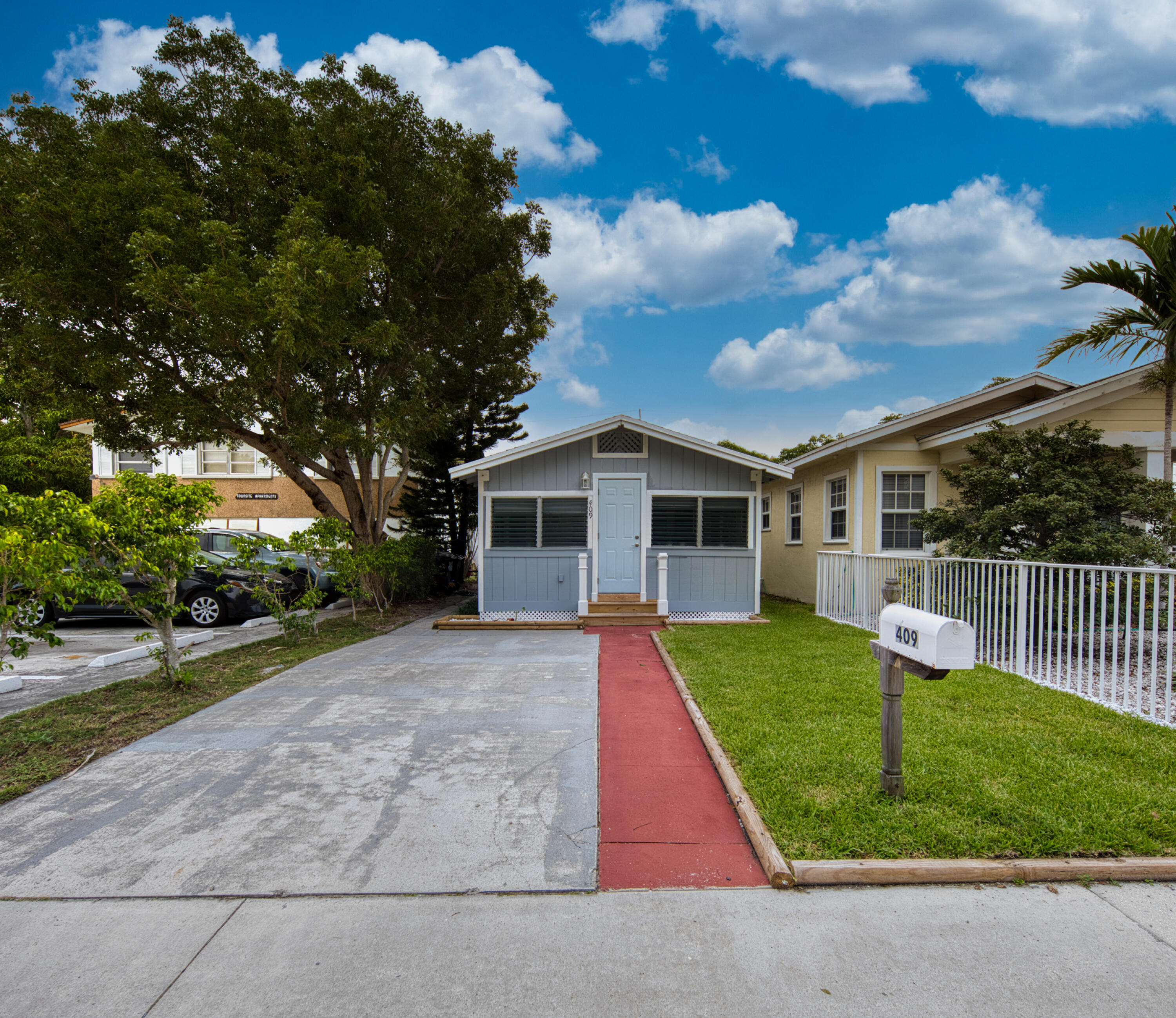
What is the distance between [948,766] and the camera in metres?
3.97

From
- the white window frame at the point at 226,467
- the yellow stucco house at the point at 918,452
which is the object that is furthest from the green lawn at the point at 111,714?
the white window frame at the point at 226,467

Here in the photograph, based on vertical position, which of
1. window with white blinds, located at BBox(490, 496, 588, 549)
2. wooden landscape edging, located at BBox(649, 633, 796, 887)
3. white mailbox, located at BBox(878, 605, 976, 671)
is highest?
window with white blinds, located at BBox(490, 496, 588, 549)

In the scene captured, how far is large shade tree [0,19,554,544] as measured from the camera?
29.1ft

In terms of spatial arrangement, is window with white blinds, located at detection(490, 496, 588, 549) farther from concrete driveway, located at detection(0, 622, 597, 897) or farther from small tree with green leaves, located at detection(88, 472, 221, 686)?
small tree with green leaves, located at detection(88, 472, 221, 686)

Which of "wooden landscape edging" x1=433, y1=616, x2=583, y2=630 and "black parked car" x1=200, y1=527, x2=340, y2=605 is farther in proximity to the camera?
"black parked car" x1=200, y1=527, x2=340, y2=605

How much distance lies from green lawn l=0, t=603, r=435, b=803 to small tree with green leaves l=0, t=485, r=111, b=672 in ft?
2.21

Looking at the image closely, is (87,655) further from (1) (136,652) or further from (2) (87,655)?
(1) (136,652)

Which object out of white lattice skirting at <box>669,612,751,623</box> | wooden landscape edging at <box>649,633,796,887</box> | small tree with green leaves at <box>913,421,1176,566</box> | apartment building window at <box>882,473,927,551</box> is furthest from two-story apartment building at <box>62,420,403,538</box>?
wooden landscape edging at <box>649,633,796,887</box>

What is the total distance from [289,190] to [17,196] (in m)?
3.66

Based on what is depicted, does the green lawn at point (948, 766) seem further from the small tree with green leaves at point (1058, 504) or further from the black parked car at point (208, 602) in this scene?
the black parked car at point (208, 602)

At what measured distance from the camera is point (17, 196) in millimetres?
8914

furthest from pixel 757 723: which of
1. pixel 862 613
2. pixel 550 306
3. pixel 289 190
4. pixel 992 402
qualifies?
pixel 550 306

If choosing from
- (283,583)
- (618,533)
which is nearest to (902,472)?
(618,533)

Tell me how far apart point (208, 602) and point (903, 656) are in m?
11.3
